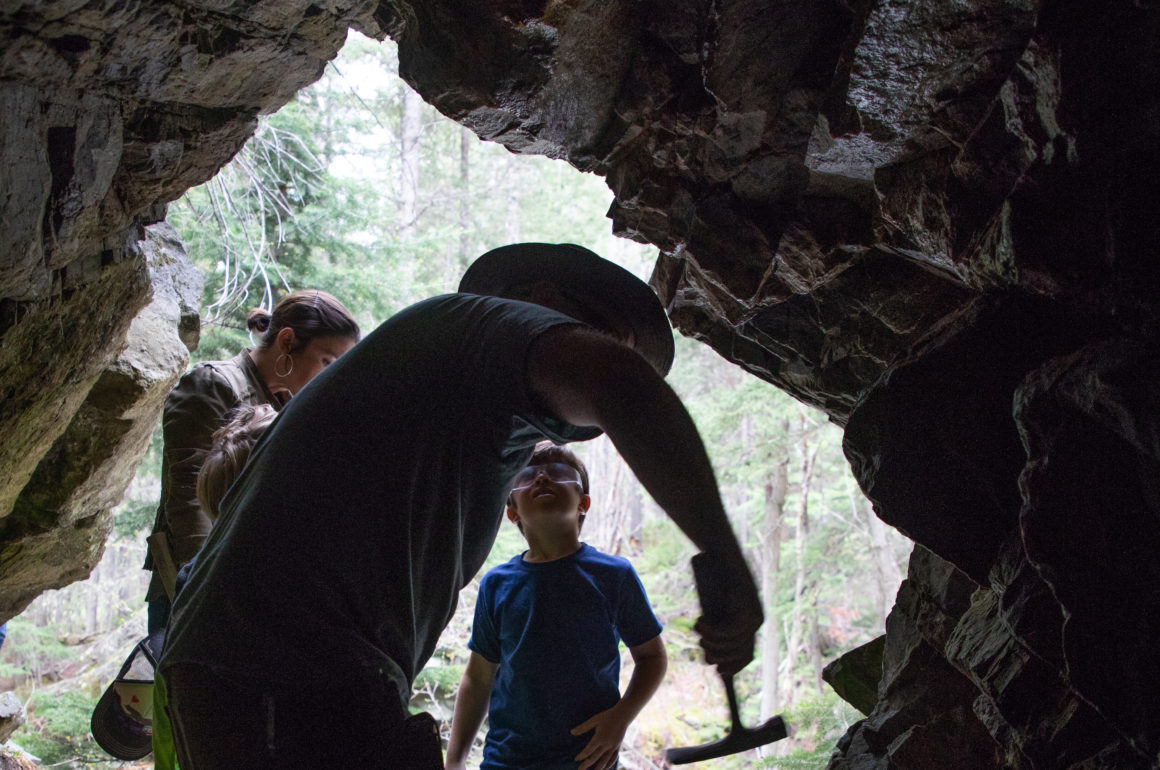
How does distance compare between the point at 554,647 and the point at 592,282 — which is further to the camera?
the point at 554,647

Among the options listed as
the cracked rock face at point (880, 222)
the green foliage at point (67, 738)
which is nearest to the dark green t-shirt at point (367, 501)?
the cracked rock face at point (880, 222)

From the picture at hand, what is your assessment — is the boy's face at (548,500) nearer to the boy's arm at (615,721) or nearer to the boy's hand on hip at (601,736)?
the boy's arm at (615,721)

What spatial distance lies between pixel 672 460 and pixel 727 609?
0.30 m

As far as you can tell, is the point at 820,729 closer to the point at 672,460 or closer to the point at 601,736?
the point at 601,736

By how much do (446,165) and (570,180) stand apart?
4.07 m

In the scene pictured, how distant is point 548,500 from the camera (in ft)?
12.0

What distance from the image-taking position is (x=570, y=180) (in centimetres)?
1609

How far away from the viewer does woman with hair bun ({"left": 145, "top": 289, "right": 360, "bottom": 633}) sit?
3.30 meters

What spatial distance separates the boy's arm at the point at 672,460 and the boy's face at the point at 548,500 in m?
2.19

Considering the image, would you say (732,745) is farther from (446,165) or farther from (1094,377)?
(446,165)

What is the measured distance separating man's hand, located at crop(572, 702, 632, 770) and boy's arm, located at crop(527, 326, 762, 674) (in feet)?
6.37

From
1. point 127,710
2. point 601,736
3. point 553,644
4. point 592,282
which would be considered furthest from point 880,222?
point 127,710

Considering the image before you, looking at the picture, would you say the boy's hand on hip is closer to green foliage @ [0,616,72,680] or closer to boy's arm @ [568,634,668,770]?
boy's arm @ [568,634,668,770]

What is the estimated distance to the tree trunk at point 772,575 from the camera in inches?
481
